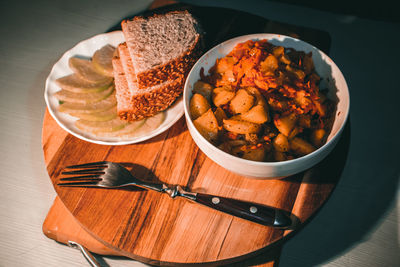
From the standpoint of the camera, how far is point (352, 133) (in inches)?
83.9

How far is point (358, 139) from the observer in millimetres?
2119

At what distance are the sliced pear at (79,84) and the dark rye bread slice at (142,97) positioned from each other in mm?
94

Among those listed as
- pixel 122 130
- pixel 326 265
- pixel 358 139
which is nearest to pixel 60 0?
pixel 122 130

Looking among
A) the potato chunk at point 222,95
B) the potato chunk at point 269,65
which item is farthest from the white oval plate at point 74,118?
the potato chunk at point 269,65

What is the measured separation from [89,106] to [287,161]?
116 centimetres

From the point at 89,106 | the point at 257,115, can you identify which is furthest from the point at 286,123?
the point at 89,106

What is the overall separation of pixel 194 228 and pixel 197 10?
61.5 inches

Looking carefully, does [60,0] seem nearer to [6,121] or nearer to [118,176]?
[6,121]

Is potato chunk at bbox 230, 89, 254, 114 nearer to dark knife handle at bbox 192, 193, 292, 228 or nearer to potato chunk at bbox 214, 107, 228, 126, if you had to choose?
potato chunk at bbox 214, 107, 228, 126

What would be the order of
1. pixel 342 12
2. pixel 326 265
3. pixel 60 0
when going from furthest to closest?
1. pixel 60 0
2. pixel 342 12
3. pixel 326 265

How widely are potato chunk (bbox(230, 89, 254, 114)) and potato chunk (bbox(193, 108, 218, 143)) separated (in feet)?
0.38

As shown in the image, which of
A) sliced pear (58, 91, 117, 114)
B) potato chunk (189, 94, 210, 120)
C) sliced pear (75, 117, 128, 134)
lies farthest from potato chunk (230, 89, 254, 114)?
sliced pear (58, 91, 117, 114)

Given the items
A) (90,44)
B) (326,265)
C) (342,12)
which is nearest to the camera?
(326,265)

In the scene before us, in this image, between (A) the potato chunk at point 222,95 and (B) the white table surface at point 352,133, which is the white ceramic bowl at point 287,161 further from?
(B) the white table surface at point 352,133
